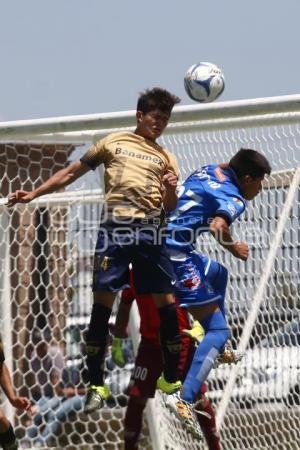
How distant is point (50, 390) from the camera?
455 inches

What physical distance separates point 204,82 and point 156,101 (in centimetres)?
94

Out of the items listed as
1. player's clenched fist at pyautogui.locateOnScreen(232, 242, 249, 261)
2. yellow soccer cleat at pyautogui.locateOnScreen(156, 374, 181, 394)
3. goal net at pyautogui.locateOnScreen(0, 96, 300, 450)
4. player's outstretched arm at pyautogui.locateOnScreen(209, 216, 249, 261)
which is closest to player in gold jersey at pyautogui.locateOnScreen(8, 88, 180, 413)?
yellow soccer cleat at pyautogui.locateOnScreen(156, 374, 181, 394)

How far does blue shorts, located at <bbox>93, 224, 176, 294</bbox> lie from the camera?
8.62 meters

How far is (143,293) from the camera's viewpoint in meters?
8.78

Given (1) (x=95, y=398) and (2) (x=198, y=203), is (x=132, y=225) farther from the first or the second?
(1) (x=95, y=398)

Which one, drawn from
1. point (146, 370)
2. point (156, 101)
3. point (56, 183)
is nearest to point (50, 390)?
point (146, 370)

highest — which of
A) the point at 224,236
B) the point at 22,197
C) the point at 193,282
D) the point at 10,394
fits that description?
the point at 22,197

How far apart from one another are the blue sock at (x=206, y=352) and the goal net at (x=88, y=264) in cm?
170

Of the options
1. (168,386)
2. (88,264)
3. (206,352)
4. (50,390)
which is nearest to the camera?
(168,386)

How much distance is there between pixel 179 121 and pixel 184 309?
1.25m

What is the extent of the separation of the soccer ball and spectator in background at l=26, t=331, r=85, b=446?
270 centimetres

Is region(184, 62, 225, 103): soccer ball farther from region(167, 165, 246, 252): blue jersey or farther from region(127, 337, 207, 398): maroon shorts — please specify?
region(127, 337, 207, 398): maroon shorts

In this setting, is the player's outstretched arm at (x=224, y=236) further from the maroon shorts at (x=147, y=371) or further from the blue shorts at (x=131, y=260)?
the maroon shorts at (x=147, y=371)

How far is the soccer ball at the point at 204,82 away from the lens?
968cm
